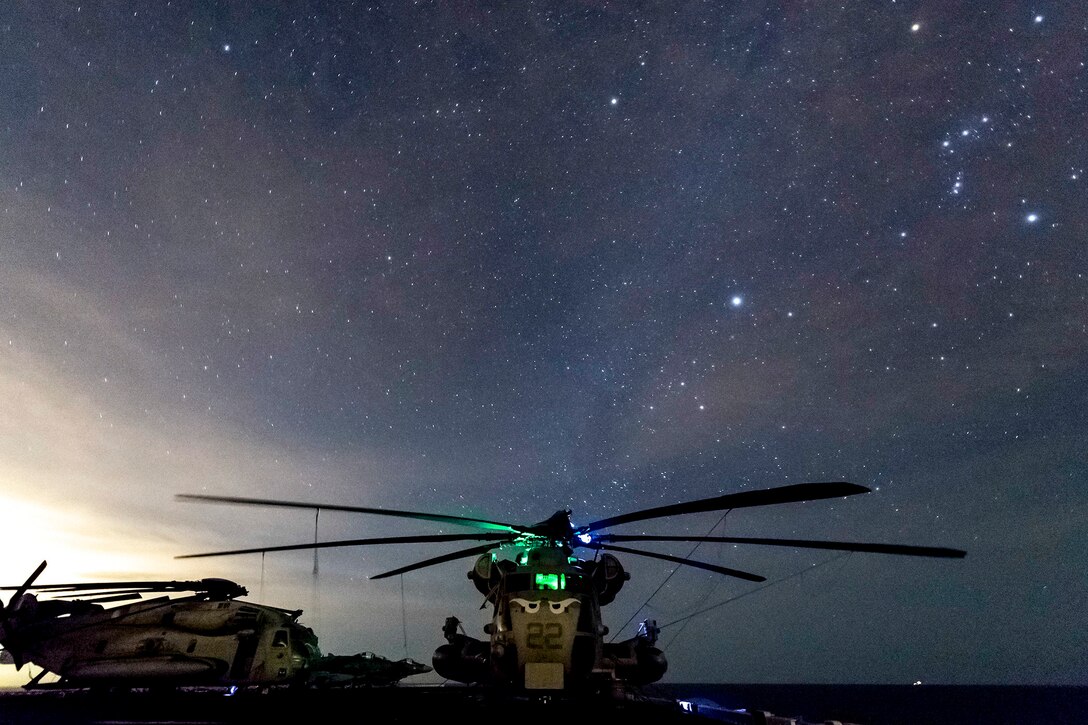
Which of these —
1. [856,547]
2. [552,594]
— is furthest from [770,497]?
[552,594]

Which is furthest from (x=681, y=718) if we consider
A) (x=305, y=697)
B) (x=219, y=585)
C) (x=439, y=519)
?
(x=219, y=585)

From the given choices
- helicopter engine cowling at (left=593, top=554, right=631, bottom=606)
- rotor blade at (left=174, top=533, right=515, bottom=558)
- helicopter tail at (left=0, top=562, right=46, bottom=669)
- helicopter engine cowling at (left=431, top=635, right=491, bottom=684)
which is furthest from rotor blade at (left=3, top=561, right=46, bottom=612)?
helicopter engine cowling at (left=593, top=554, right=631, bottom=606)

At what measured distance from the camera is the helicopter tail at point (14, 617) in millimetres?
26938

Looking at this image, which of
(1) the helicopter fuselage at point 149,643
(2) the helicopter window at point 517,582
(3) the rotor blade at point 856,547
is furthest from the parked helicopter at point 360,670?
(3) the rotor blade at point 856,547

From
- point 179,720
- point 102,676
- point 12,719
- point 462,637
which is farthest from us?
point 102,676

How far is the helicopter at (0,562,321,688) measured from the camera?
84.4 ft

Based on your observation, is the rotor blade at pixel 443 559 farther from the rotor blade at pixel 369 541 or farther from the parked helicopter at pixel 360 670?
the parked helicopter at pixel 360 670

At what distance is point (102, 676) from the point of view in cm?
2516

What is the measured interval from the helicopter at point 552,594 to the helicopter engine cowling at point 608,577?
1.4 inches

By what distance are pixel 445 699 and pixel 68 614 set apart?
2206cm

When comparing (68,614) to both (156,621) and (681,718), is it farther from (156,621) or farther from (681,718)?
(681,718)

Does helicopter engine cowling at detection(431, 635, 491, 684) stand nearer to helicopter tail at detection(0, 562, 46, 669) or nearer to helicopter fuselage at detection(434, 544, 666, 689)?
helicopter fuselage at detection(434, 544, 666, 689)

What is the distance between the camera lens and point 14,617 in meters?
27.3

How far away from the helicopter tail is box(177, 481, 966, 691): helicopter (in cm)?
1313
